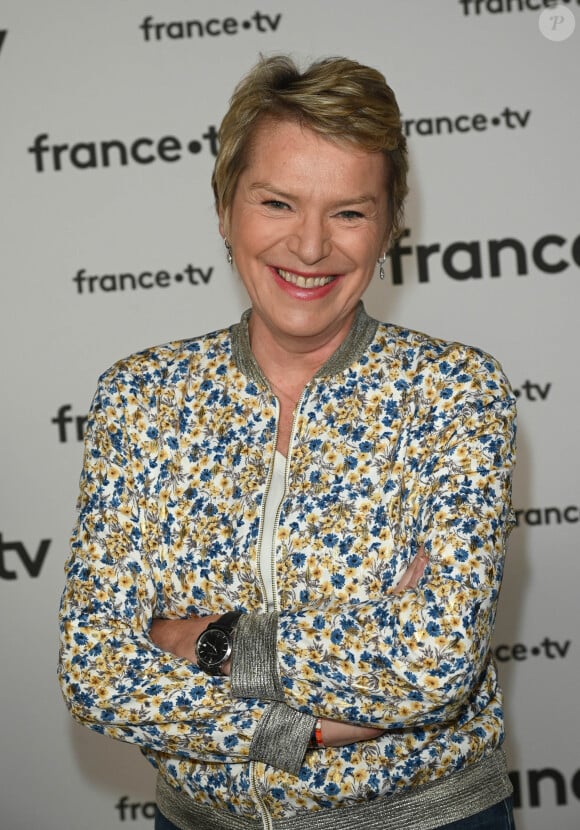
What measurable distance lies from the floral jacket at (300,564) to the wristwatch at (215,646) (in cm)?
3

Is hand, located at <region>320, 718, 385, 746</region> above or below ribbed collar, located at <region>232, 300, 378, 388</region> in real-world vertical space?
below

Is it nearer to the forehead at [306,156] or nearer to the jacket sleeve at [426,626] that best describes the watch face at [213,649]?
the jacket sleeve at [426,626]

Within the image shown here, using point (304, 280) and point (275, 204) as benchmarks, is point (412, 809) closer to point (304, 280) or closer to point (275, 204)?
point (304, 280)

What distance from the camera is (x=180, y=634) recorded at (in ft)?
6.89

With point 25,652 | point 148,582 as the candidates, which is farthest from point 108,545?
point 25,652

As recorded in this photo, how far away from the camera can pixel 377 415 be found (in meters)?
2.17

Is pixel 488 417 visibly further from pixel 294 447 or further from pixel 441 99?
pixel 441 99

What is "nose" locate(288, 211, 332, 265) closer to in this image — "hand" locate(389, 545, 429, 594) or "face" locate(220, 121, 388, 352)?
"face" locate(220, 121, 388, 352)

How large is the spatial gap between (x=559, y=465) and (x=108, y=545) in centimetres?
203

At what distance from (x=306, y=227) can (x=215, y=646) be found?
81 centimetres

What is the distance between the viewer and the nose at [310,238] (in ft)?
6.94

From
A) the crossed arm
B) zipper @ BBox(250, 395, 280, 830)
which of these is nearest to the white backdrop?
zipper @ BBox(250, 395, 280, 830)

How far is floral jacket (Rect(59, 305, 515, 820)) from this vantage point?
1895mm

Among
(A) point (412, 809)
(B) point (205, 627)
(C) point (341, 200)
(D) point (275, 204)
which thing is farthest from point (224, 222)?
(A) point (412, 809)
